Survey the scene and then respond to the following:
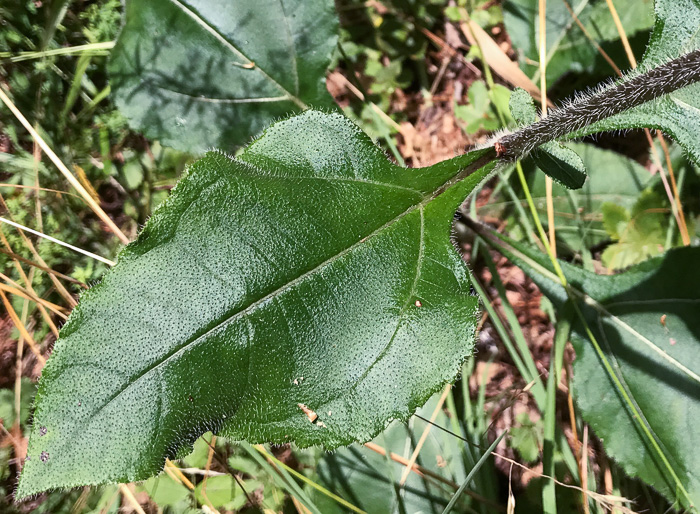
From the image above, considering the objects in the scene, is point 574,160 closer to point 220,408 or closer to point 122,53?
point 220,408

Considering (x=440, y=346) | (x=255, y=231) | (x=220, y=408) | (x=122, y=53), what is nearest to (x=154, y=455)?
(x=220, y=408)

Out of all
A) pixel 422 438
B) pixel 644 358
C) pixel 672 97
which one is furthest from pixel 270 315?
pixel 644 358

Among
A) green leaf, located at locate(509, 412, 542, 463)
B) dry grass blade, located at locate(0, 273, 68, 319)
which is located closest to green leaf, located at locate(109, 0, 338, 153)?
dry grass blade, located at locate(0, 273, 68, 319)

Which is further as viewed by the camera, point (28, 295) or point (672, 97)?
point (28, 295)

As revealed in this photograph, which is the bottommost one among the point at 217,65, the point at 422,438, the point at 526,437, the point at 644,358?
the point at 526,437

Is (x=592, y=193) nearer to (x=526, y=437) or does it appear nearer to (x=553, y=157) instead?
(x=553, y=157)

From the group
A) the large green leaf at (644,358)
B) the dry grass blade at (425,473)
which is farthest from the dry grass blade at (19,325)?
the large green leaf at (644,358)

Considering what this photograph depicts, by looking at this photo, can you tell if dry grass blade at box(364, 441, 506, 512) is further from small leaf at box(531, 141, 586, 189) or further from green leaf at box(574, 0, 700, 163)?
green leaf at box(574, 0, 700, 163)

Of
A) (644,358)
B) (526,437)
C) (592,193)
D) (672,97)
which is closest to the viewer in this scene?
(672,97)
